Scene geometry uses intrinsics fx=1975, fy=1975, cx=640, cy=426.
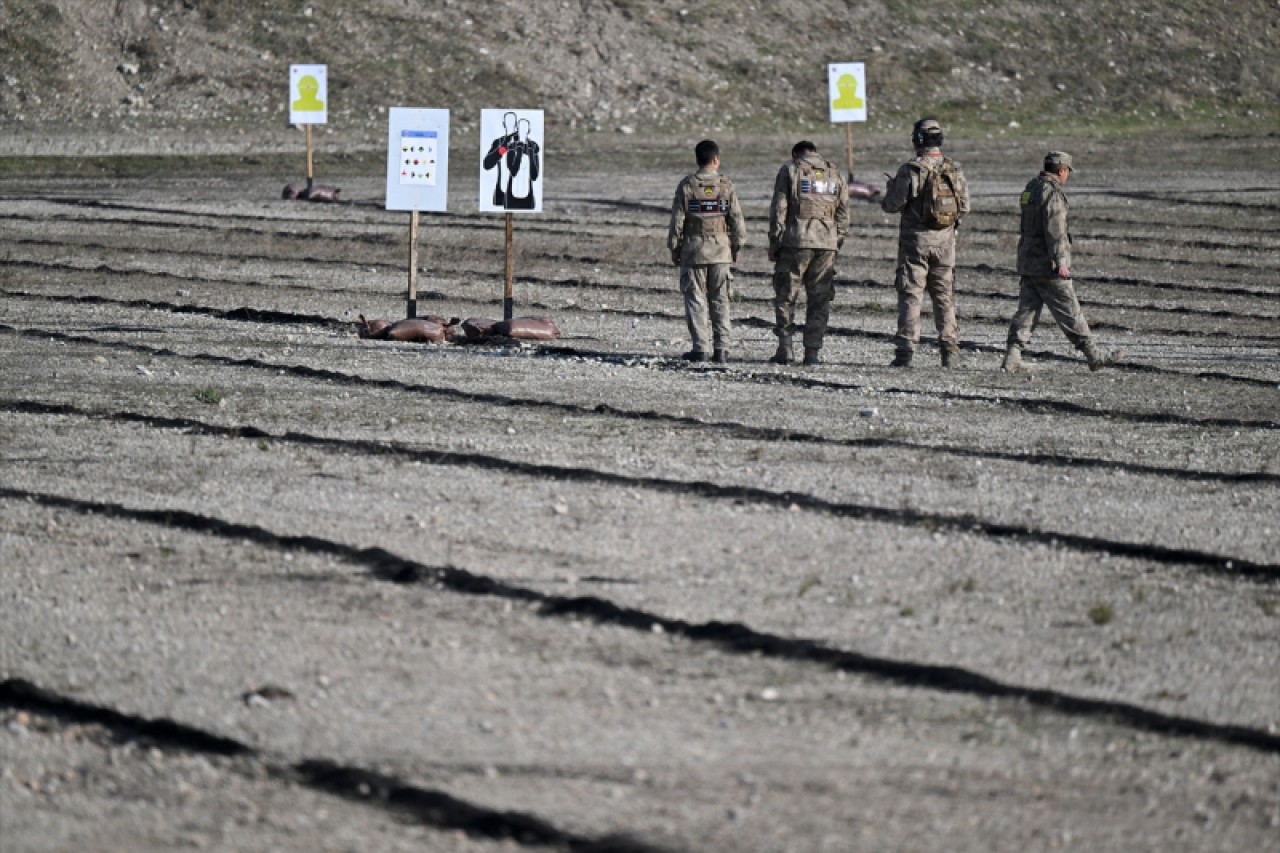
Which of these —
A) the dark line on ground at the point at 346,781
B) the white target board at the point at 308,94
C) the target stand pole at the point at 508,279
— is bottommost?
the dark line on ground at the point at 346,781

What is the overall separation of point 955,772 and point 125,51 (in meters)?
43.4

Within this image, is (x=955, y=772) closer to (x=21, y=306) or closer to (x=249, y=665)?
(x=249, y=665)

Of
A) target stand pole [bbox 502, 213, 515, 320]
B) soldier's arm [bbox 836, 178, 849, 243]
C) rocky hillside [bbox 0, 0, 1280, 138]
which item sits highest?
rocky hillside [bbox 0, 0, 1280, 138]

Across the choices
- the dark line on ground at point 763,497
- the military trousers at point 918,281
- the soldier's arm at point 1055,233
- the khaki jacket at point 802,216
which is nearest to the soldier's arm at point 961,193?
the military trousers at point 918,281

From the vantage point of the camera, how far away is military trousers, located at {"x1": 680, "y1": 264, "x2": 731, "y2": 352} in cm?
1580

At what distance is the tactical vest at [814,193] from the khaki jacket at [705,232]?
504 millimetres

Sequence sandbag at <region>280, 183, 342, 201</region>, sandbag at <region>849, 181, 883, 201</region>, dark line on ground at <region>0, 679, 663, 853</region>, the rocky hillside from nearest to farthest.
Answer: dark line on ground at <region>0, 679, 663, 853</region> < sandbag at <region>280, 183, 342, 201</region> < sandbag at <region>849, 181, 883, 201</region> < the rocky hillside

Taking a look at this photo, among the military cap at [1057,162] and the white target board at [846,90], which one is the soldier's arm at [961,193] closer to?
the military cap at [1057,162]

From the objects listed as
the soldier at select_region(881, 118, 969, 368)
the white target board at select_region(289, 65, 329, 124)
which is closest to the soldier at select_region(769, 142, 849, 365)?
the soldier at select_region(881, 118, 969, 368)

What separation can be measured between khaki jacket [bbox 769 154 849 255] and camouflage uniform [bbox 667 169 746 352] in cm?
30

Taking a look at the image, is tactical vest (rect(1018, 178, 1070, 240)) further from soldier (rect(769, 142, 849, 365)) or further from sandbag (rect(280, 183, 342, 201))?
sandbag (rect(280, 183, 342, 201))

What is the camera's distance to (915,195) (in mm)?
15617

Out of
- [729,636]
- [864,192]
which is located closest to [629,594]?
[729,636]

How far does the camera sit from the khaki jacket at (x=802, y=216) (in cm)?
1556
